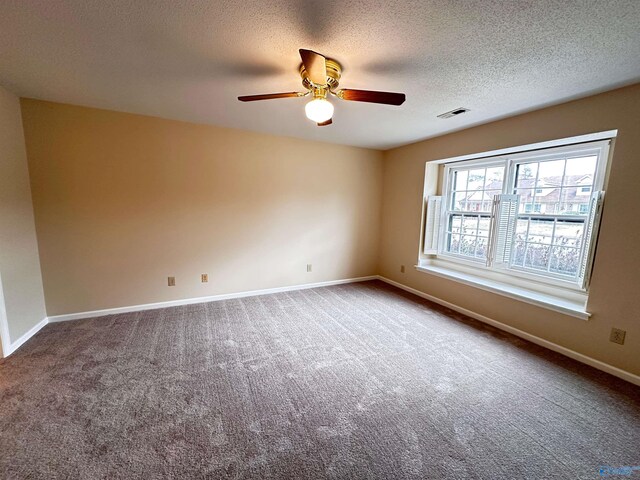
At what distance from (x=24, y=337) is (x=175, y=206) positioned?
6.14 feet

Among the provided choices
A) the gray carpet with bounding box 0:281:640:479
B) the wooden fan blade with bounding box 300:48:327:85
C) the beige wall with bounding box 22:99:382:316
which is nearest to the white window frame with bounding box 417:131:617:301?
the gray carpet with bounding box 0:281:640:479

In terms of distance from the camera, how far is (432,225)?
157 inches

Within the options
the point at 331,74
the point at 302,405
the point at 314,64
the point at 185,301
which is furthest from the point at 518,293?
the point at 185,301

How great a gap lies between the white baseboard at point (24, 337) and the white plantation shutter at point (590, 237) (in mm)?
5212

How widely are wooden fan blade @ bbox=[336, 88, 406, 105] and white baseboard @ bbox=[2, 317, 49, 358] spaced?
3.52 m

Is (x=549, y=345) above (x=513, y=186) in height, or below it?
below

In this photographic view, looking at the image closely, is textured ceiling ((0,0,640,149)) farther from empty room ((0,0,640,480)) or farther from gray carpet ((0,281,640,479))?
gray carpet ((0,281,640,479))

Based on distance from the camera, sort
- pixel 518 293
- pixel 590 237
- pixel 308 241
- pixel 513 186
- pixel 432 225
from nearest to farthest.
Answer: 1. pixel 590 237
2. pixel 518 293
3. pixel 513 186
4. pixel 432 225
5. pixel 308 241

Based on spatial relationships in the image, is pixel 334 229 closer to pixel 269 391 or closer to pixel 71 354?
pixel 269 391

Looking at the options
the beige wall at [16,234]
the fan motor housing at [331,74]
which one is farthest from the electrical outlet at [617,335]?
the beige wall at [16,234]

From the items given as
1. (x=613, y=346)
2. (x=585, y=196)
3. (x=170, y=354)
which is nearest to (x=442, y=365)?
(x=613, y=346)

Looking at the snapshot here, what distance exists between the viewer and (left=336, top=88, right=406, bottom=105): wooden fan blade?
68.3 inches

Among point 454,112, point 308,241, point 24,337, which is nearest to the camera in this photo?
point 24,337

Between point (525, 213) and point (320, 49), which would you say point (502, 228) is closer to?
point (525, 213)
